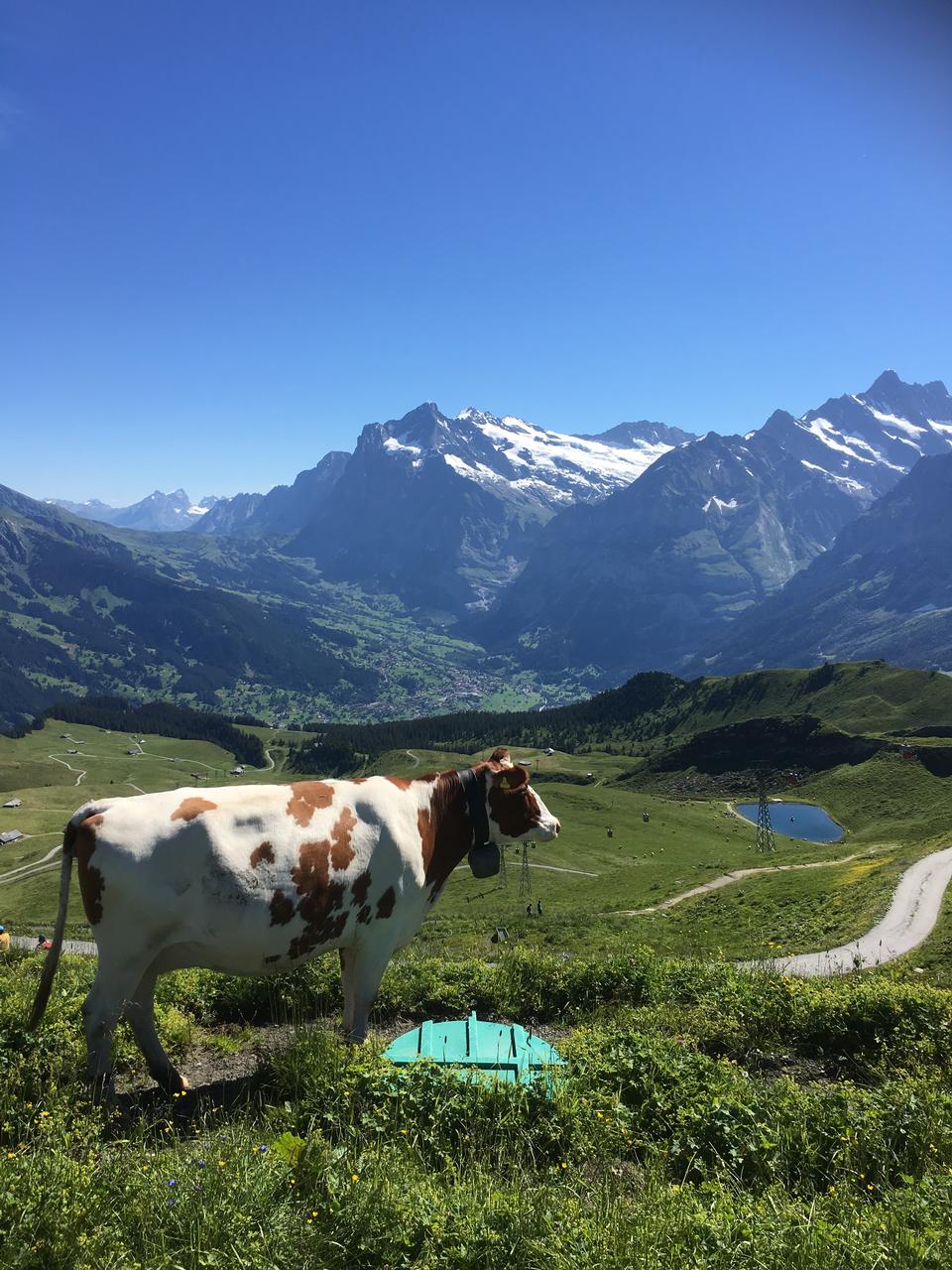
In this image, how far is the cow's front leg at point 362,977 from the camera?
1010 cm

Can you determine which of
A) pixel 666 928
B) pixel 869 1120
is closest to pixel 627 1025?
pixel 869 1120

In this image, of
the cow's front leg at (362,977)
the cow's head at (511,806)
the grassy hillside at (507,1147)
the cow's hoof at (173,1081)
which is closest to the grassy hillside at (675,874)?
the grassy hillside at (507,1147)

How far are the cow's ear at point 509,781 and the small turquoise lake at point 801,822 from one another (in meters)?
149

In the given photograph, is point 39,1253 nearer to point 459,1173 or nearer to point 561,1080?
point 459,1173

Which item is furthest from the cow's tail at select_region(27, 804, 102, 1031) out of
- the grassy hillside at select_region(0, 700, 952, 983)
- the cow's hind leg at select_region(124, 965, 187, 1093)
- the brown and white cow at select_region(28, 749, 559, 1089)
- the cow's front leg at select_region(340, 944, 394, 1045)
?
the grassy hillside at select_region(0, 700, 952, 983)

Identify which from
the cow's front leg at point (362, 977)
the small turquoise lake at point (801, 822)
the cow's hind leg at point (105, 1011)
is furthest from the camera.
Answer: the small turquoise lake at point (801, 822)

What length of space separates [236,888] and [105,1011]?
199 cm

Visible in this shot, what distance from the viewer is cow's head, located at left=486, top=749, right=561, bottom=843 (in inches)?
486

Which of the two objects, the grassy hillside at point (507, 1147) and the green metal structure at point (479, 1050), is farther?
the green metal structure at point (479, 1050)

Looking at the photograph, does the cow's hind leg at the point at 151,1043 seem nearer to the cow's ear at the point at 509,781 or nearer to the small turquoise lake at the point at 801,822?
the cow's ear at the point at 509,781

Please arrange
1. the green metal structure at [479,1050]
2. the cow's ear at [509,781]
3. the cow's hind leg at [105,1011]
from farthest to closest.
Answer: the cow's ear at [509,781], the cow's hind leg at [105,1011], the green metal structure at [479,1050]

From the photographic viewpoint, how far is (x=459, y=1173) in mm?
6188

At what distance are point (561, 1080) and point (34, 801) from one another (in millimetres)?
222849

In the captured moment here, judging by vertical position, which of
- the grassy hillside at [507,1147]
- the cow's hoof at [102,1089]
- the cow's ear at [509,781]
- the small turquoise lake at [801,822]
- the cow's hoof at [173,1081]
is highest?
the cow's ear at [509,781]
